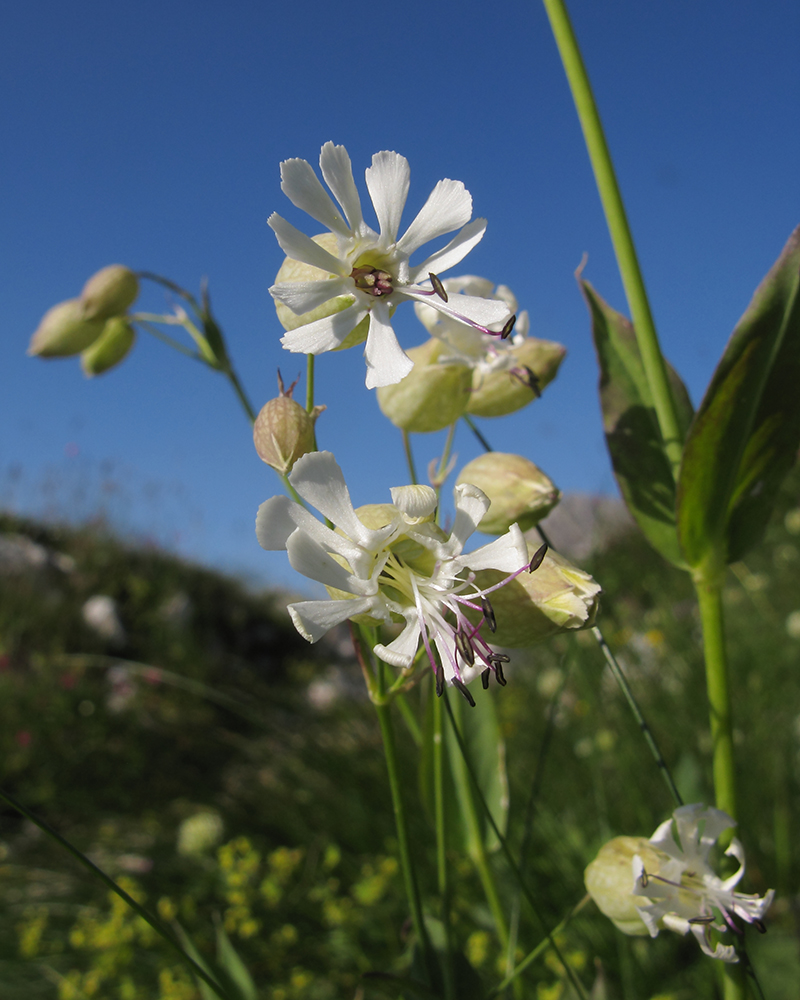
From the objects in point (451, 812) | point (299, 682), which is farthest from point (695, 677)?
point (299, 682)

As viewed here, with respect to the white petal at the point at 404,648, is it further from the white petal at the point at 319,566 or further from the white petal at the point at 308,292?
the white petal at the point at 308,292

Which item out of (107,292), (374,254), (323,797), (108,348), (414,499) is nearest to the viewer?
(414,499)

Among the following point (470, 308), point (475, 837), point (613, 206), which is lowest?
point (475, 837)

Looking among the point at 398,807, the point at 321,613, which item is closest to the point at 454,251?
the point at 321,613

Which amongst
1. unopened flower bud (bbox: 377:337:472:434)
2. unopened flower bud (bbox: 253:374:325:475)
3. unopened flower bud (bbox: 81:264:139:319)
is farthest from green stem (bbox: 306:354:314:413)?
unopened flower bud (bbox: 81:264:139:319)

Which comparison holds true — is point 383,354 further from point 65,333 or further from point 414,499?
point 65,333

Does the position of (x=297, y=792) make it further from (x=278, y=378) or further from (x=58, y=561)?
(x=58, y=561)

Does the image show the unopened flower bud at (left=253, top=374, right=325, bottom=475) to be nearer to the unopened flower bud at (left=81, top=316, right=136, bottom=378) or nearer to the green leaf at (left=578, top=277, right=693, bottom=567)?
the green leaf at (left=578, top=277, right=693, bottom=567)
